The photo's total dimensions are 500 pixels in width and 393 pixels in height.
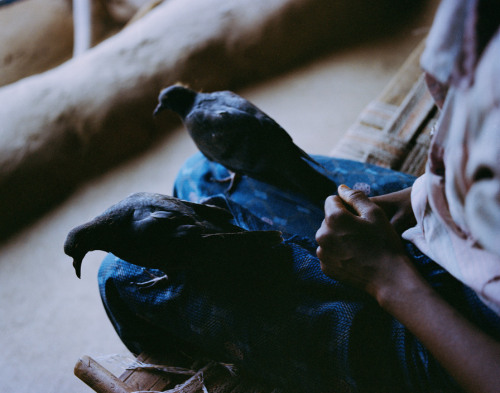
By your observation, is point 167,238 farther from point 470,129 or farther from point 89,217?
point 89,217

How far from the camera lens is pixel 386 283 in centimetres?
71

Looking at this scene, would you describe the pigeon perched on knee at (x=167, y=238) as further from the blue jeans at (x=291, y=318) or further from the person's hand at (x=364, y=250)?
the person's hand at (x=364, y=250)

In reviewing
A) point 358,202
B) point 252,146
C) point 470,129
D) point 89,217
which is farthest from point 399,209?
point 89,217

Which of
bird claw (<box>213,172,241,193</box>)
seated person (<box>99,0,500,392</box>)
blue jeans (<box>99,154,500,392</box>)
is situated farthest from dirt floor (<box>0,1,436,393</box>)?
bird claw (<box>213,172,241,193</box>)

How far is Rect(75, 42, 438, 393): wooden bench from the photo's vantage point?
101 centimetres

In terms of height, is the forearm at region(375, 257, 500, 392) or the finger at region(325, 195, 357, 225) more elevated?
the finger at region(325, 195, 357, 225)

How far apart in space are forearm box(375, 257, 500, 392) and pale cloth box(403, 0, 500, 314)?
8 cm

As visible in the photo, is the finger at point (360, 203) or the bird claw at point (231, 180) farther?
the bird claw at point (231, 180)

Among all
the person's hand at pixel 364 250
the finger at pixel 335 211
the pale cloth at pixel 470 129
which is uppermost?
the pale cloth at pixel 470 129

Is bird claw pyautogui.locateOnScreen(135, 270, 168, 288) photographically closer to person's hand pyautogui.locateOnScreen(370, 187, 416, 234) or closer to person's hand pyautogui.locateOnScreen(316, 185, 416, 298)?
person's hand pyautogui.locateOnScreen(316, 185, 416, 298)

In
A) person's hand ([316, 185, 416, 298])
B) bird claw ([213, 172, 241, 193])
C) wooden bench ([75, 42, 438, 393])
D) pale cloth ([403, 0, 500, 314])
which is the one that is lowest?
wooden bench ([75, 42, 438, 393])

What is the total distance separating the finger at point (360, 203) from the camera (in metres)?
0.78

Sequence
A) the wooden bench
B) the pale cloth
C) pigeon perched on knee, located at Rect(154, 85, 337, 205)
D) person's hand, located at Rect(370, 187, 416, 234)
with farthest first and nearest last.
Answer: pigeon perched on knee, located at Rect(154, 85, 337, 205), the wooden bench, person's hand, located at Rect(370, 187, 416, 234), the pale cloth

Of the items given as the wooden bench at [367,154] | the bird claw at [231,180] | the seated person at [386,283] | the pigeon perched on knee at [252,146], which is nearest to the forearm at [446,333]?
the seated person at [386,283]
